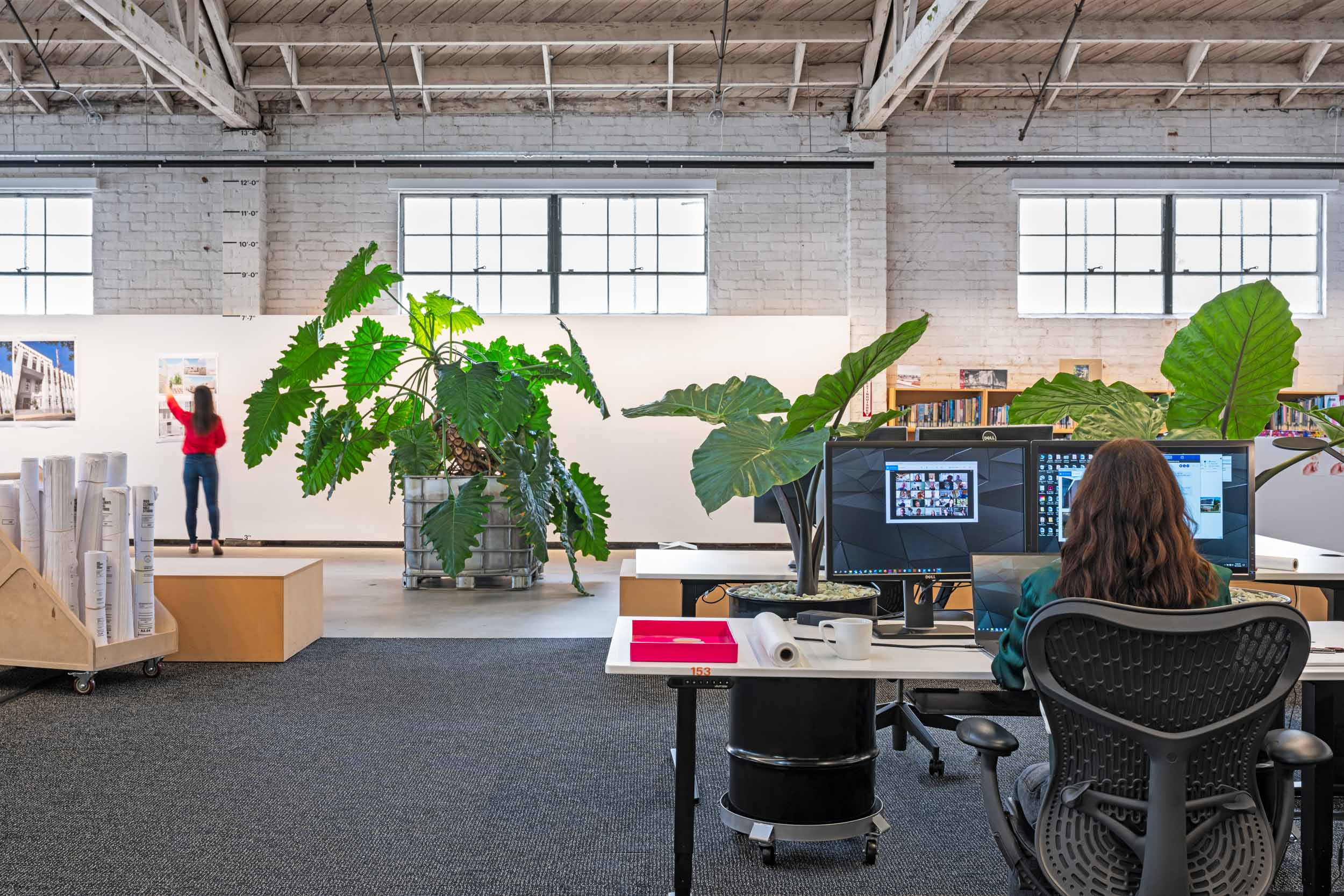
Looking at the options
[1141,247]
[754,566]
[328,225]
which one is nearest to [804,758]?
[754,566]

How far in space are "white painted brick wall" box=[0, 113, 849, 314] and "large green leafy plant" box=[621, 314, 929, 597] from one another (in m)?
6.41

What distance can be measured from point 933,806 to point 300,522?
23.8ft

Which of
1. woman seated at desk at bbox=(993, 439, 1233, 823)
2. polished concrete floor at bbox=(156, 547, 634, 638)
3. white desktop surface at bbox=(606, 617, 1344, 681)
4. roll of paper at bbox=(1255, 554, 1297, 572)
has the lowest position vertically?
polished concrete floor at bbox=(156, 547, 634, 638)

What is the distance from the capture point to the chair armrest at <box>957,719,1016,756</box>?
1722 mm

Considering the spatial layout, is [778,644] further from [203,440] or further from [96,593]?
[203,440]

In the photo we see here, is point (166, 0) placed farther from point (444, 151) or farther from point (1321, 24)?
point (1321, 24)

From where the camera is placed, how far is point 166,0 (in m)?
7.66

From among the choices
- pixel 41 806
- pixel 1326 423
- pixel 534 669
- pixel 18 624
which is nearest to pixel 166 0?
pixel 18 624

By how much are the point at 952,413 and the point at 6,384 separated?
843 centimetres

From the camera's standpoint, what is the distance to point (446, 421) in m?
6.66

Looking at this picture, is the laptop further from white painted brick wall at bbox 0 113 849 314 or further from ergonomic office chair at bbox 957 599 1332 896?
white painted brick wall at bbox 0 113 849 314

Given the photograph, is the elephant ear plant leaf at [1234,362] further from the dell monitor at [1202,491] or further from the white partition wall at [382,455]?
the white partition wall at [382,455]

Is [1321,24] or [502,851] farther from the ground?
[1321,24]

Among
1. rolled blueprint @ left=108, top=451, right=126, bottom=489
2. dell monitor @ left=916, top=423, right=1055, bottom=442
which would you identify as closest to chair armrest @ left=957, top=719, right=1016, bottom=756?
dell monitor @ left=916, top=423, right=1055, bottom=442
